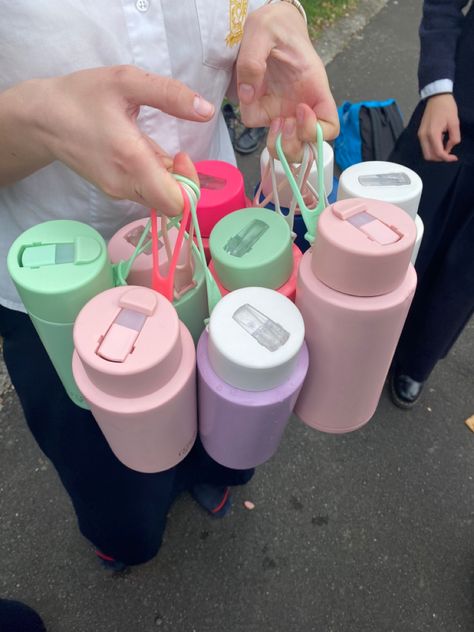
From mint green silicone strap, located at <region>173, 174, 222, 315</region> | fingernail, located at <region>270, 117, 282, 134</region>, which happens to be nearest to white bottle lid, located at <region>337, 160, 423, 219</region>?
fingernail, located at <region>270, 117, 282, 134</region>

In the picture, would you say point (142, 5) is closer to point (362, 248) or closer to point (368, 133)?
point (362, 248)

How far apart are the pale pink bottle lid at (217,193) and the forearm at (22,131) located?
192 millimetres

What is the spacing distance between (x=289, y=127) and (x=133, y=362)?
13.7 inches

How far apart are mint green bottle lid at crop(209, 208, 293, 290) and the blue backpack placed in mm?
1663

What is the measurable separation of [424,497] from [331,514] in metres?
0.29

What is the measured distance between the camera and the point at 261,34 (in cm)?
58

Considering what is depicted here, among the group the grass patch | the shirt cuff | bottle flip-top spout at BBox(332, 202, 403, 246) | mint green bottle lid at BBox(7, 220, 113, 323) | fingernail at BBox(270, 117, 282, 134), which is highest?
fingernail at BBox(270, 117, 282, 134)

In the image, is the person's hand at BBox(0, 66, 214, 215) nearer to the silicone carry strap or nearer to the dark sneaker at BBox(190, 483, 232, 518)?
the silicone carry strap

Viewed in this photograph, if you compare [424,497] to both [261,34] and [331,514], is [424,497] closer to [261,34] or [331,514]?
[331,514]

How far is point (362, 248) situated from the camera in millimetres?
495

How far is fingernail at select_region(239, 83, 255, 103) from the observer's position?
585 millimetres

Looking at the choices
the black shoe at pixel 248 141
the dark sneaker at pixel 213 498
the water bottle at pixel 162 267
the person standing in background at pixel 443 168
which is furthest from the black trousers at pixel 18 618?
the black shoe at pixel 248 141

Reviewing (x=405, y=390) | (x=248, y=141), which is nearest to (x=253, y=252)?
(x=405, y=390)

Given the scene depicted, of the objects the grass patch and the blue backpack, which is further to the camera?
the grass patch
